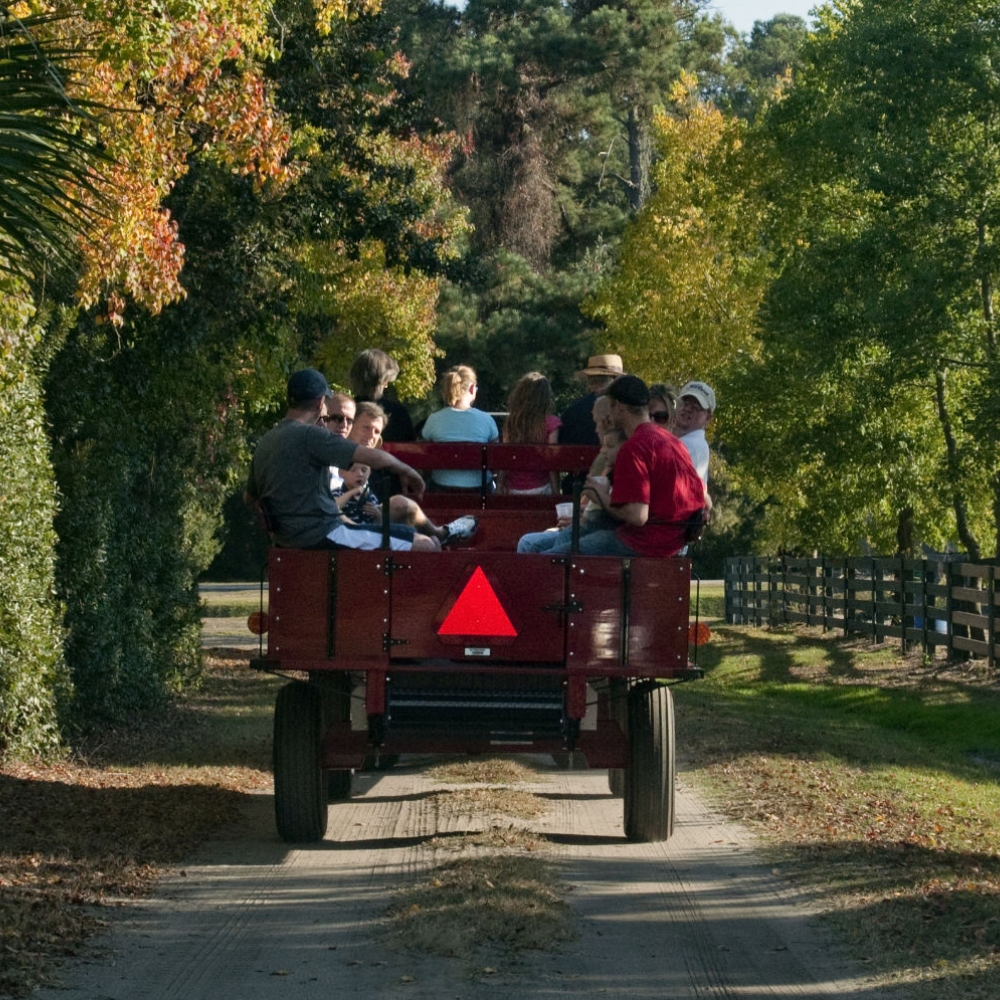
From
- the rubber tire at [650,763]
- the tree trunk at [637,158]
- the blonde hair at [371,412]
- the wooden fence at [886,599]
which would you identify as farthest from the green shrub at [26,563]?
the tree trunk at [637,158]

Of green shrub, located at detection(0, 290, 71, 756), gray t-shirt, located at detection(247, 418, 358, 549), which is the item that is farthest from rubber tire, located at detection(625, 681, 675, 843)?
green shrub, located at detection(0, 290, 71, 756)

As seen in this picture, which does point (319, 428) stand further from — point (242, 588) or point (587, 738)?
point (242, 588)

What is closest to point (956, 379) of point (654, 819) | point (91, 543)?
point (91, 543)

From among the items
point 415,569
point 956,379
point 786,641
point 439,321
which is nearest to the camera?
point 415,569

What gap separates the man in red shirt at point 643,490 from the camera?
28.5 ft

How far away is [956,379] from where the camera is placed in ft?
88.2

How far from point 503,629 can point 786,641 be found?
21.2m

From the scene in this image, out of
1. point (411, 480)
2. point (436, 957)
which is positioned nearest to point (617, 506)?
point (411, 480)

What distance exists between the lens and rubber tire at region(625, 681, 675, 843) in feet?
29.9

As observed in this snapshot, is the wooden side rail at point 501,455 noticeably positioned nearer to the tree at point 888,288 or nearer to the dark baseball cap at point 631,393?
the dark baseball cap at point 631,393

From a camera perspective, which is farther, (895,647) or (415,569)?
(895,647)

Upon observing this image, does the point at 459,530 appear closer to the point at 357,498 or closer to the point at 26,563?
the point at 357,498

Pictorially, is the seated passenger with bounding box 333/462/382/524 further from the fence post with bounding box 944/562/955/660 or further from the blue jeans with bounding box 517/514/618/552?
the fence post with bounding box 944/562/955/660

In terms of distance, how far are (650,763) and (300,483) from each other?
2.40 metres
